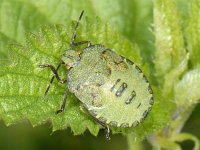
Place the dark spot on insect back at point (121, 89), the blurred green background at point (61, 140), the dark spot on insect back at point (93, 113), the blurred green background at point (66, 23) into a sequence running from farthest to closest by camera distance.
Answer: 1. the blurred green background at point (61, 140)
2. the blurred green background at point (66, 23)
3. the dark spot on insect back at point (93, 113)
4. the dark spot on insect back at point (121, 89)

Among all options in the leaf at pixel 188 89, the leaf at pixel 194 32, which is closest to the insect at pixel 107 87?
the leaf at pixel 188 89

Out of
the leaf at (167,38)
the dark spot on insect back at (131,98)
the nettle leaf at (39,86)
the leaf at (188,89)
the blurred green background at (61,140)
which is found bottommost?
the blurred green background at (61,140)

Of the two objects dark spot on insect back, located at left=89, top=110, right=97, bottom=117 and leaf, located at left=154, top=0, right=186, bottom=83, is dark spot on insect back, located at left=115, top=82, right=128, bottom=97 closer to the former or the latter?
dark spot on insect back, located at left=89, top=110, right=97, bottom=117

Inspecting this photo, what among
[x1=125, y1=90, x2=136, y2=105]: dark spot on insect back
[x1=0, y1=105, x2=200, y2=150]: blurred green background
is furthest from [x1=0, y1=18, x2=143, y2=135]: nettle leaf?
[x1=0, y1=105, x2=200, y2=150]: blurred green background

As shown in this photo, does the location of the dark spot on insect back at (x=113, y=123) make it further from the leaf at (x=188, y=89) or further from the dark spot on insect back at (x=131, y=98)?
the leaf at (x=188, y=89)

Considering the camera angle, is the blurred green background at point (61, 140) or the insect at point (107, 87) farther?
the blurred green background at point (61, 140)

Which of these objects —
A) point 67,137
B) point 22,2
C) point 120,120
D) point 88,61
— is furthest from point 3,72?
point 67,137

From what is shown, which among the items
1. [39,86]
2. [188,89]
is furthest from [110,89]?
[188,89]
